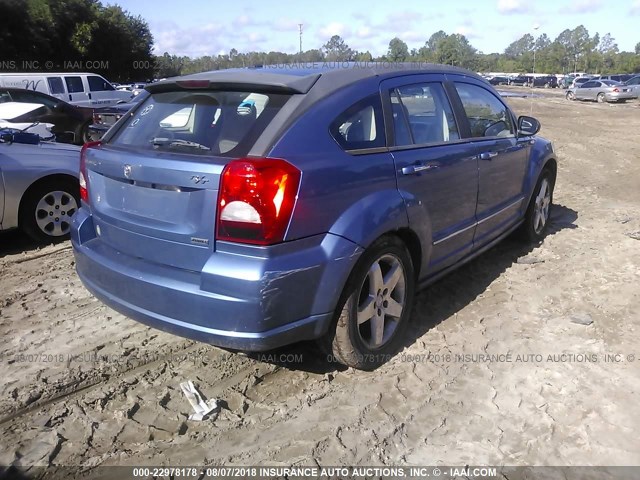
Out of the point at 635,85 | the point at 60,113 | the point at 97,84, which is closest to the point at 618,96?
the point at 635,85

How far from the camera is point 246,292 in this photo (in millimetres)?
2639

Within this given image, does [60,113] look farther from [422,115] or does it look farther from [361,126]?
[361,126]

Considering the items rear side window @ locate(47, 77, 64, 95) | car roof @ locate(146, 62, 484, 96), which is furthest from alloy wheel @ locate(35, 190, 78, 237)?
rear side window @ locate(47, 77, 64, 95)

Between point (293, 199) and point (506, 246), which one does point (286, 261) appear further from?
point (506, 246)

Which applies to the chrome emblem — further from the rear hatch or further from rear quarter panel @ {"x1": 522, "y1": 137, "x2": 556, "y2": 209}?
rear quarter panel @ {"x1": 522, "y1": 137, "x2": 556, "y2": 209}

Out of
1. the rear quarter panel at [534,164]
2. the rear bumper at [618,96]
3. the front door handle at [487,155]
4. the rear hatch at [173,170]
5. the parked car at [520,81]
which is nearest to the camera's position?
the rear hatch at [173,170]

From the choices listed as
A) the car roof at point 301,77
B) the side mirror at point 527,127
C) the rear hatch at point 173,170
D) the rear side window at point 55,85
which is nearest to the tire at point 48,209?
the rear hatch at point 173,170

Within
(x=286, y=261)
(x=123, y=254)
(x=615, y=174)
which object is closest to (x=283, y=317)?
(x=286, y=261)

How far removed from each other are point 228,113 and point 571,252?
158 inches

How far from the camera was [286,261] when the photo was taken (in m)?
2.69

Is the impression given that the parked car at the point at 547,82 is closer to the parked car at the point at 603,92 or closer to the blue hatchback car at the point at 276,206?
the parked car at the point at 603,92

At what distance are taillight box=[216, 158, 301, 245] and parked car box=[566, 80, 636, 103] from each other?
34564 millimetres

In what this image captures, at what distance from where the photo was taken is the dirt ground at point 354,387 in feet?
8.94

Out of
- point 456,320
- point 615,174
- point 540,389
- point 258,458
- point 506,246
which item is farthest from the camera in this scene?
point 615,174
